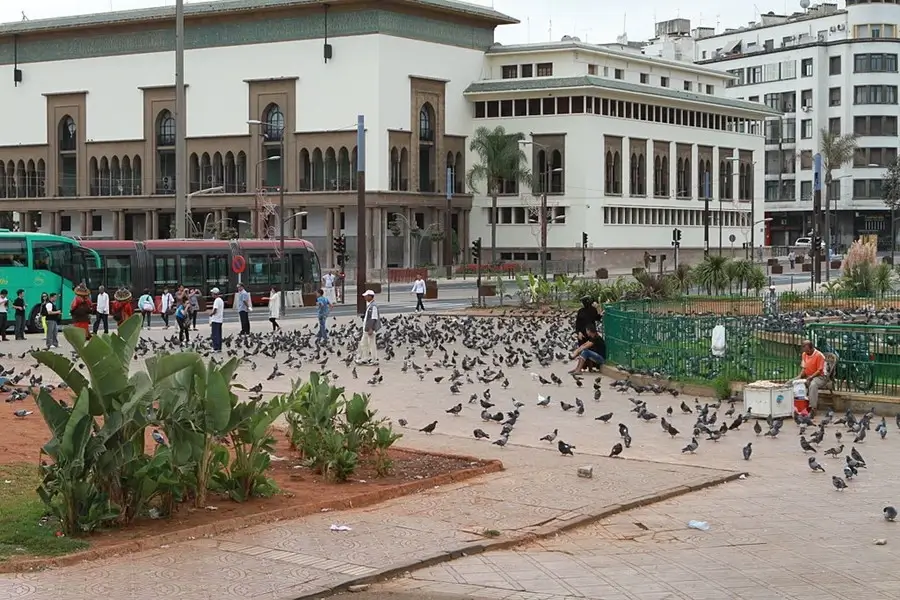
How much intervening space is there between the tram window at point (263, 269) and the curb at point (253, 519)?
4031cm

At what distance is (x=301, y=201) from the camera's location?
80062mm

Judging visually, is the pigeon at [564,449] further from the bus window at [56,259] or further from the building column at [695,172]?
the building column at [695,172]

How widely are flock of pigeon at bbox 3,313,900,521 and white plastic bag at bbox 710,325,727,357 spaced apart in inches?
35.4

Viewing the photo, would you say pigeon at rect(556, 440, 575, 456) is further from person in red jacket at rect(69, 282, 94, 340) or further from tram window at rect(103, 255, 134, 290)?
tram window at rect(103, 255, 134, 290)

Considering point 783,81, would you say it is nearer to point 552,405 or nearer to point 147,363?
point 552,405

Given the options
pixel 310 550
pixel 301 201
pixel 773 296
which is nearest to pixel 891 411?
pixel 310 550

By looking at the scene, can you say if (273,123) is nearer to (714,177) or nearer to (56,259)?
(714,177)

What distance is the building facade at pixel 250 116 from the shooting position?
7850cm

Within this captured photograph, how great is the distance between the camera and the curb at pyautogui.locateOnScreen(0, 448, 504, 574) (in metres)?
9.75

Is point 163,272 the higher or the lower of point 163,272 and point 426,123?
the lower

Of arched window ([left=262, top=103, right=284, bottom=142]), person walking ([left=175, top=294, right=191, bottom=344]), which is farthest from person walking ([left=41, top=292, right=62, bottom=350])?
arched window ([left=262, top=103, right=284, bottom=142])

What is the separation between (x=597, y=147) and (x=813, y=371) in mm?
65609

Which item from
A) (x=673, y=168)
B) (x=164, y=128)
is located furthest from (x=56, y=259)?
(x=673, y=168)

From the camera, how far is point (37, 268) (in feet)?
130
